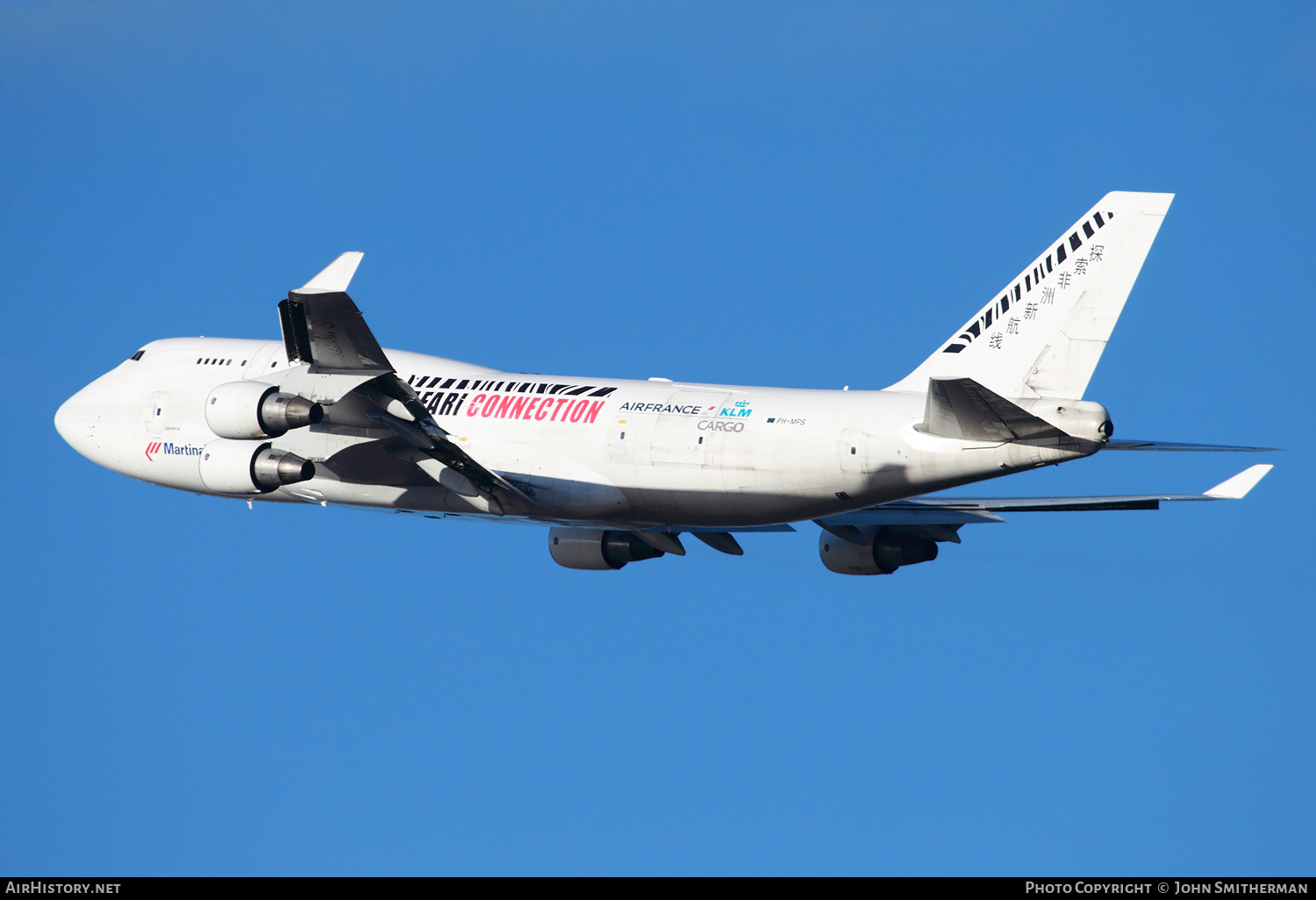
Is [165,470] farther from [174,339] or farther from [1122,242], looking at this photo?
[1122,242]

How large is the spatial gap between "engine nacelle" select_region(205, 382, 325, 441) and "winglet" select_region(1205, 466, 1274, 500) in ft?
58.1

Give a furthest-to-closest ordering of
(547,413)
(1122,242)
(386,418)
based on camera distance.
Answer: (547,413)
(386,418)
(1122,242)

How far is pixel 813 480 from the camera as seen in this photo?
29.4 m

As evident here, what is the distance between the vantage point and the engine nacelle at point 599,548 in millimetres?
35938

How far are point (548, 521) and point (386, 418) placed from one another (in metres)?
4.58

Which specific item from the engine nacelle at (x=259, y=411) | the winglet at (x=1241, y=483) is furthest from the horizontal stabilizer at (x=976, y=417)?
the engine nacelle at (x=259, y=411)

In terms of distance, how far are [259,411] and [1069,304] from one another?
49.6 feet

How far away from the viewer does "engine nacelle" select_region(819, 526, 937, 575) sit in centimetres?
3525

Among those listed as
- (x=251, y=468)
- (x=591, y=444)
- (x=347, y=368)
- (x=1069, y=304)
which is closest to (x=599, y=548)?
(x=591, y=444)

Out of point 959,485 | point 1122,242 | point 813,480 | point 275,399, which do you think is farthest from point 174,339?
point 1122,242

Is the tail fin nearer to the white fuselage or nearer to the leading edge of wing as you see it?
the white fuselage

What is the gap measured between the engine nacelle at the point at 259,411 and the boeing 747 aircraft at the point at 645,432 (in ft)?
0.12

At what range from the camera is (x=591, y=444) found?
31.7 metres
